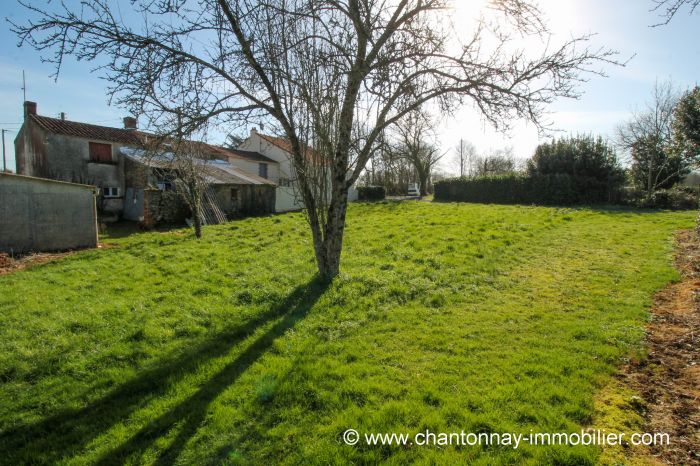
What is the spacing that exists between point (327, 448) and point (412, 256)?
6.86 m

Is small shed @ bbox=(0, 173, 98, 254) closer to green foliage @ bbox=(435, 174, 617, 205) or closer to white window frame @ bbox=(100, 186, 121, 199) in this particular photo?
white window frame @ bbox=(100, 186, 121, 199)

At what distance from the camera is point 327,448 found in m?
3.23

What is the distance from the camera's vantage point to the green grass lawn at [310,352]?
3.44 metres

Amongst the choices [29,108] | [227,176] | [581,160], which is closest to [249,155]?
[227,176]

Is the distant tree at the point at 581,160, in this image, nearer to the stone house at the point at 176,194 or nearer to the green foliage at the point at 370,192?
the green foliage at the point at 370,192

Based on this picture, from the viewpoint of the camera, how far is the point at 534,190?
2580cm

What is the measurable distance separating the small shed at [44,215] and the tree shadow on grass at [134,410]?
12.9 metres

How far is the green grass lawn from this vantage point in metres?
3.44

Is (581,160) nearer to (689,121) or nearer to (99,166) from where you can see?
(689,121)

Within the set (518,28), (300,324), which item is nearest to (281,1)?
(518,28)

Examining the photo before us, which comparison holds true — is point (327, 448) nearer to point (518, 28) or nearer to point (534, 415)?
point (534, 415)

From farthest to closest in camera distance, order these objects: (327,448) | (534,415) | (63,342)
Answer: (63,342) < (534,415) < (327,448)

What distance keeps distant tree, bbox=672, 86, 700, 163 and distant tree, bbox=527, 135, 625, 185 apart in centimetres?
364

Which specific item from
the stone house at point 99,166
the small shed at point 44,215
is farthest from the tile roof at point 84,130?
the small shed at point 44,215
